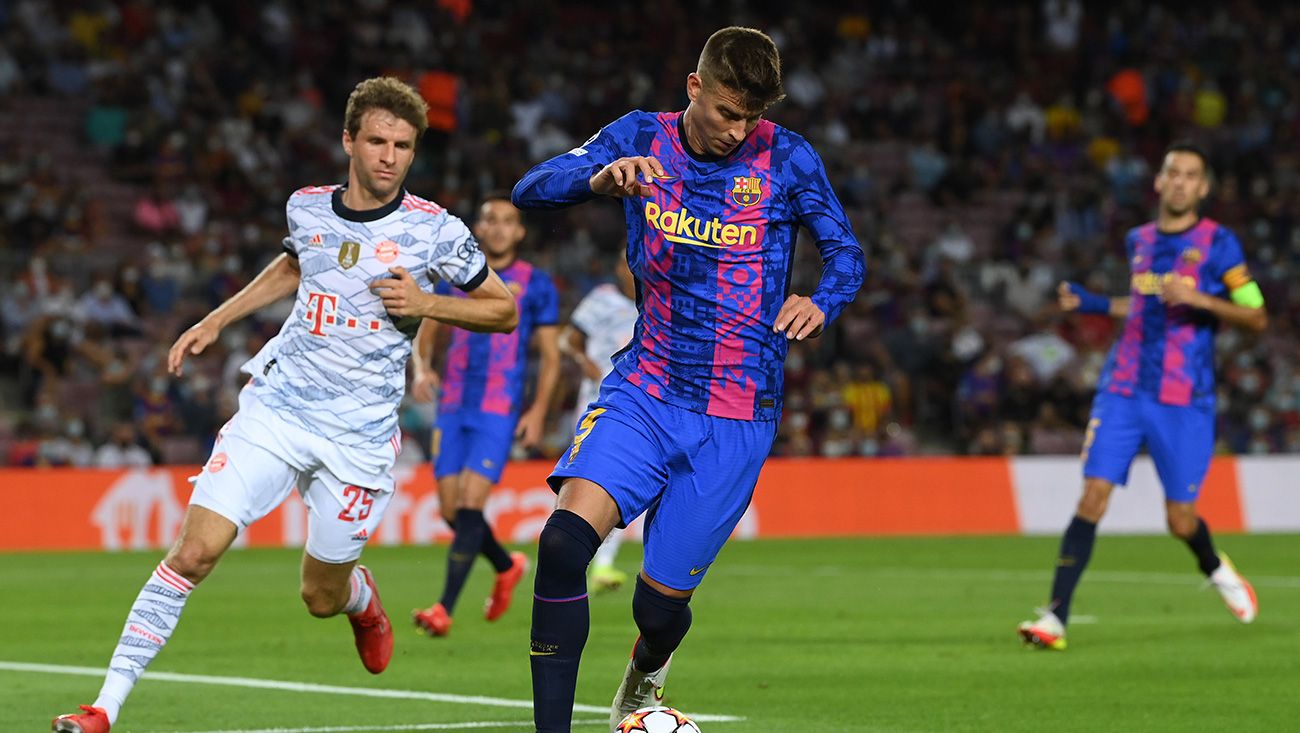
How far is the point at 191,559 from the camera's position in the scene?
23.4 feet

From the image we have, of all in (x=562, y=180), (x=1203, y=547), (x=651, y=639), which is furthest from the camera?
(x=1203, y=547)

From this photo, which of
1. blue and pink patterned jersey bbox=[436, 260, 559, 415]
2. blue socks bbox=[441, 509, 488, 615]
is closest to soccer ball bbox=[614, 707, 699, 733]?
blue socks bbox=[441, 509, 488, 615]

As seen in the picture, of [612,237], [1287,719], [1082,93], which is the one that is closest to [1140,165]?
[1082,93]

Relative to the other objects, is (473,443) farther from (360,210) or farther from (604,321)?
(360,210)

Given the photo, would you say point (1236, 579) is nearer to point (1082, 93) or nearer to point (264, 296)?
point (264, 296)

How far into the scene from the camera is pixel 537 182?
6.57 metres

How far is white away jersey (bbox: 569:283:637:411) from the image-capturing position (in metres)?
14.7

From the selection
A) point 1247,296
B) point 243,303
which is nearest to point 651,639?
point 243,303

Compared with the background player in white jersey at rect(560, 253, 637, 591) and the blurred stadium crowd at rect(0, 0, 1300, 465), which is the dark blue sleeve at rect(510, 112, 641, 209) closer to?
the background player in white jersey at rect(560, 253, 637, 591)

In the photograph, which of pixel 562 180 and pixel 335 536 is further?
pixel 335 536

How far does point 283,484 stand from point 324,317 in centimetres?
68

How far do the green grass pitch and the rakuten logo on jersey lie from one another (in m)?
1.57

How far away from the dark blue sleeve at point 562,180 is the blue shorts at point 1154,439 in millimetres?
5349

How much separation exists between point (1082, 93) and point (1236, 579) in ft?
74.6
